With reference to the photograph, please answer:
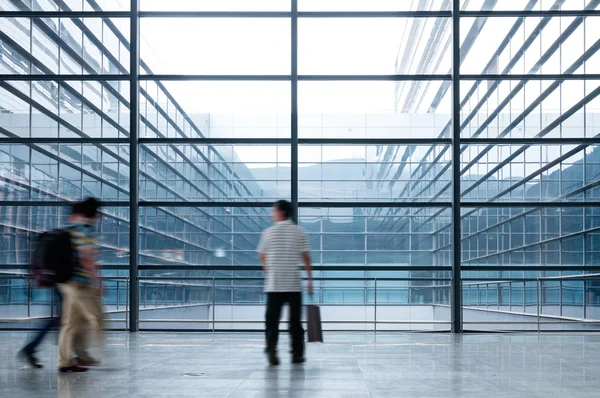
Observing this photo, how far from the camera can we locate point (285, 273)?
6.69m

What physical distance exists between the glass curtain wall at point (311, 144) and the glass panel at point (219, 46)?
0.02 meters

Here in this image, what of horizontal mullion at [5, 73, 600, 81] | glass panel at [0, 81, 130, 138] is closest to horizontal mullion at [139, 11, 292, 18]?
horizontal mullion at [5, 73, 600, 81]

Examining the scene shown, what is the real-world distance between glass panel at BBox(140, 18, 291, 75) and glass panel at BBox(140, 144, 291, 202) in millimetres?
1250

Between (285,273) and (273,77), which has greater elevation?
(273,77)

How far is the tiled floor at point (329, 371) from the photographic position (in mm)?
4930

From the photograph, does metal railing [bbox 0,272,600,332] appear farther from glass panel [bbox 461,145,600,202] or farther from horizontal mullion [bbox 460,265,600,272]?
glass panel [bbox 461,145,600,202]

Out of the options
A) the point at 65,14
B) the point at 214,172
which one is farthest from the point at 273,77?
the point at 65,14

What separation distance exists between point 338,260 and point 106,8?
17.5ft

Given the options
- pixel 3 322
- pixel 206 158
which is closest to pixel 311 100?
pixel 206 158

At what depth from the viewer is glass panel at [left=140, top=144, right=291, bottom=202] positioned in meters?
11.6

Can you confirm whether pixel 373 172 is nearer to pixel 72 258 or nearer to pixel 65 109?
pixel 65 109

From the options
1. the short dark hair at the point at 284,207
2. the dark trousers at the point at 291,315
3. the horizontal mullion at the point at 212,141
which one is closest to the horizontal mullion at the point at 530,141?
the horizontal mullion at the point at 212,141

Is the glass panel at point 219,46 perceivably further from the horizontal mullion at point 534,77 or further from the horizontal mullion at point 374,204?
the horizontal mullion at point 534,77

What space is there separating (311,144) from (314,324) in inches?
187
